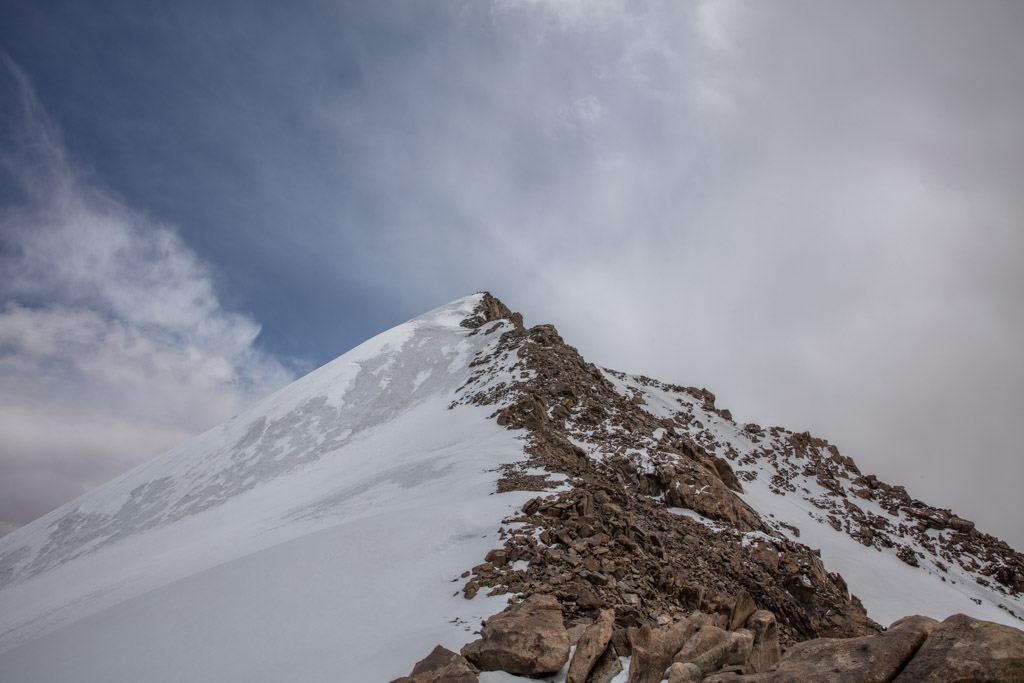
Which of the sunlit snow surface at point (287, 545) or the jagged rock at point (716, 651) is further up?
the sunlit snow surface at point (287, 545)

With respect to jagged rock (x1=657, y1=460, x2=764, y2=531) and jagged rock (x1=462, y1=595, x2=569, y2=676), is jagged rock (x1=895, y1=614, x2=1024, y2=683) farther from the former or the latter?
jagged rock (x1=657, y1=460, x2=764, y2=531)

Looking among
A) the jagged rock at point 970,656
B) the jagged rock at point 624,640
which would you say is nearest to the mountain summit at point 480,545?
the jagged rock at point 624,640

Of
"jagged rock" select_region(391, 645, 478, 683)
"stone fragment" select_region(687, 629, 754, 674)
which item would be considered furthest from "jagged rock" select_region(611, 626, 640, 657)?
"jagged rock" select_region(391, 645, 478, 683)

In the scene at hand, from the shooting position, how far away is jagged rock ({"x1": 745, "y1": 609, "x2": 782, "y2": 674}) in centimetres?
673

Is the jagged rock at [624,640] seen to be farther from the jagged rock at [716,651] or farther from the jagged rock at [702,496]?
the jagged rock at [702,496]

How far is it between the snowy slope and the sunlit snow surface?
11307 mm

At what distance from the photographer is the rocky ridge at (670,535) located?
814cm

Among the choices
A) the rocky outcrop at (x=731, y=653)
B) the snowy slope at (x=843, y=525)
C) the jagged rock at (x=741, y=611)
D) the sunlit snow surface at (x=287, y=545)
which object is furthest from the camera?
the snowy slope at (x=843, y=525)

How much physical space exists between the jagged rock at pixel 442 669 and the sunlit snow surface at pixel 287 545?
72cm

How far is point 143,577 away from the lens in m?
23.4

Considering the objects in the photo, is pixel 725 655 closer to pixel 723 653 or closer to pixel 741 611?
pixel 723 653

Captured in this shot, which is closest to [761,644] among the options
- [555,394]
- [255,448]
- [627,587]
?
[627,587]

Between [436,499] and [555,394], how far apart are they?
12.7 meters

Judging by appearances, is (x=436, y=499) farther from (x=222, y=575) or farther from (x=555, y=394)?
(x=555, y=394)
